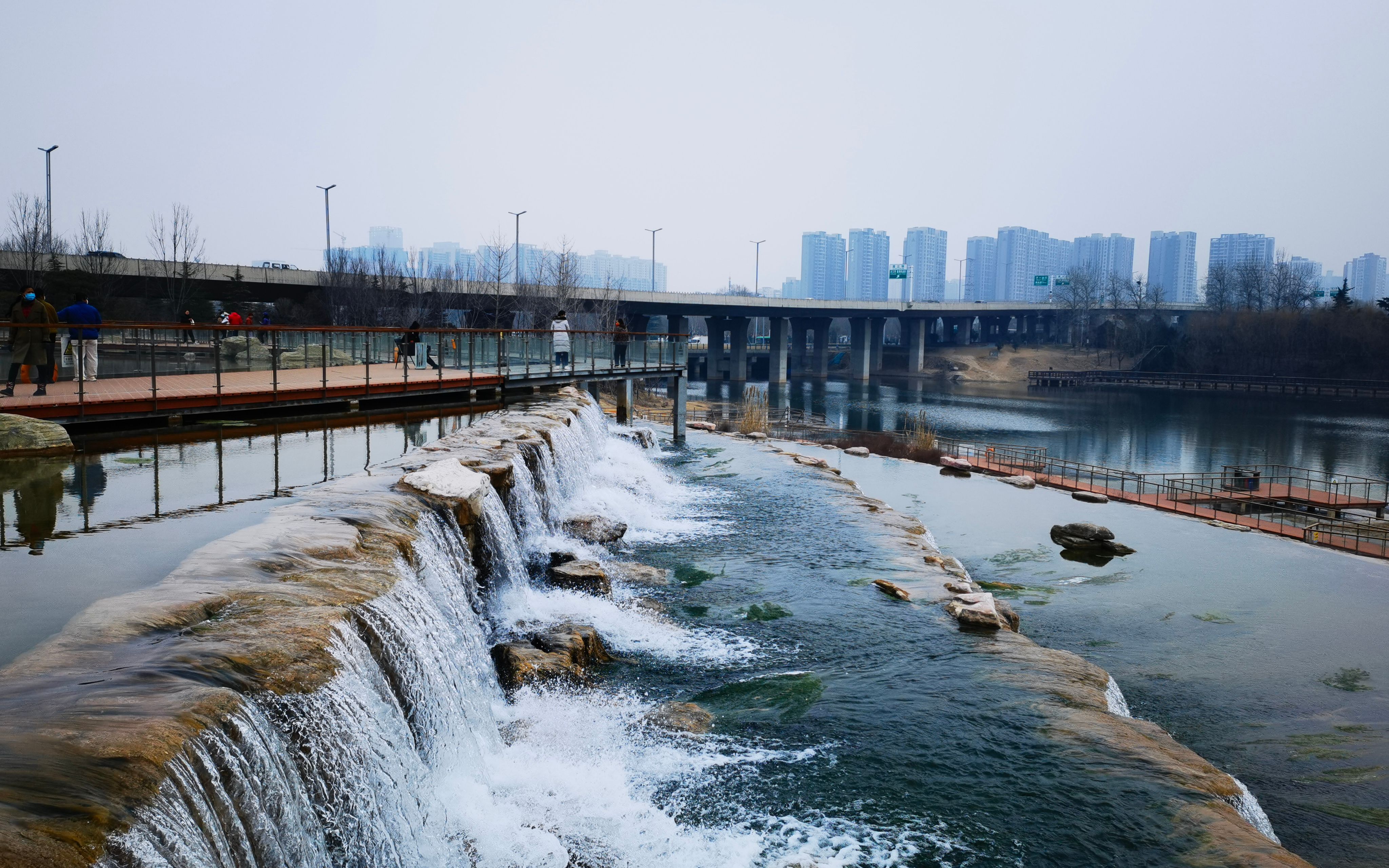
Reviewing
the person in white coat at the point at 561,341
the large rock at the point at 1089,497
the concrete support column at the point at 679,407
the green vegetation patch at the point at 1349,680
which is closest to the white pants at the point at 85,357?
the person in white coat at the point at 561,341

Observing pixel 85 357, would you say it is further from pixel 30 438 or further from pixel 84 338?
pixel 30 438

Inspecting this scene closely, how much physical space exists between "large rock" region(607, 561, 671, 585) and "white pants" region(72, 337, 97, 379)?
931 cm

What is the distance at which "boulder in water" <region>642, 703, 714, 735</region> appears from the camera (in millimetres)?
8711

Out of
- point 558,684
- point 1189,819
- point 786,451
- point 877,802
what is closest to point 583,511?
point 558,684

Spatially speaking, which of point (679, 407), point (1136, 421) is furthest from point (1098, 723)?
point (1136, 421)

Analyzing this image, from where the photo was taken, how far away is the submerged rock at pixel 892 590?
44.7 feet

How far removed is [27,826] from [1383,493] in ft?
131

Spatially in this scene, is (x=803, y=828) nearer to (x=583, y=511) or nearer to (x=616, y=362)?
(x=583, y=511)

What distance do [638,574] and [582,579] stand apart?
164 cm

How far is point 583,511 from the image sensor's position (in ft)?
55.1

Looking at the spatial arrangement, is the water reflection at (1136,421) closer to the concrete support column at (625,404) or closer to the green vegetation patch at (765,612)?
the concrete support column at (625,404)

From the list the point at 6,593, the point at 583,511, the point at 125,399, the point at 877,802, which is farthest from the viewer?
the point at 583,511

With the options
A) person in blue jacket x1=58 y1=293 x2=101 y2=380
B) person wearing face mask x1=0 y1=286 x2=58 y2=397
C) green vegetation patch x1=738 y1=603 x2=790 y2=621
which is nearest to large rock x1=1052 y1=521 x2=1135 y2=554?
green vegetation patch x1=738 y1=603 x2=790 y2=621

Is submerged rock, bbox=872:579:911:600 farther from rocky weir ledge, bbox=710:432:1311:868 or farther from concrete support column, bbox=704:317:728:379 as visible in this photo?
concrete support column, bbox=704:317:728:379
